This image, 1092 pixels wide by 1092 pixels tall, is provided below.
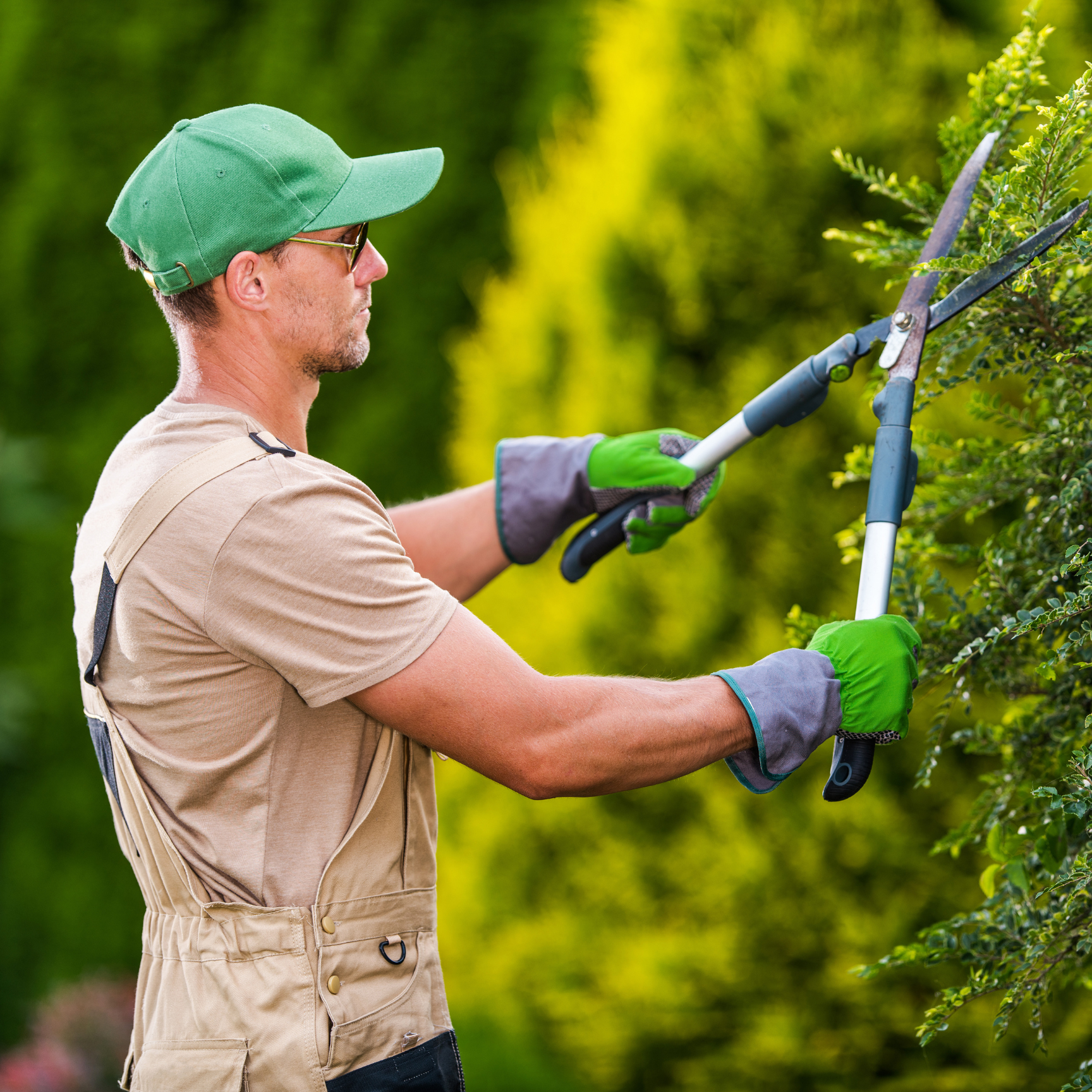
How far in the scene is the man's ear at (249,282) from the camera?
1.85 m

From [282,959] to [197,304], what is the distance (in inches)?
39.5

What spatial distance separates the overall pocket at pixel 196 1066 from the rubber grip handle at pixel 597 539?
1103mm

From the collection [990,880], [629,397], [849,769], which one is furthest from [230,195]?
[629,397]

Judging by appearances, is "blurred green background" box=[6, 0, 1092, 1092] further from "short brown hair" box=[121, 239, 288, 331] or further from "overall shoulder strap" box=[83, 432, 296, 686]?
"overall shoulder strap" box=[83, 432, 296, 686]

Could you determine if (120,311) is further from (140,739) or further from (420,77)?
(140,739)

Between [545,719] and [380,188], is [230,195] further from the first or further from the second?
[545,719]

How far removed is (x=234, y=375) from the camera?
6.27 feet

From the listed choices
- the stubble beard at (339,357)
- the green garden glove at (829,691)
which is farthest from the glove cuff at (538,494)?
the green garden glove at (829,691)

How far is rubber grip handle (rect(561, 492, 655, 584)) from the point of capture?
2.44 m

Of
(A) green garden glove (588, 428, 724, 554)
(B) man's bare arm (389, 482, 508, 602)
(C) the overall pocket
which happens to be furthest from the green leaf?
(B) man's bare arm (389, 482, 508, 602)

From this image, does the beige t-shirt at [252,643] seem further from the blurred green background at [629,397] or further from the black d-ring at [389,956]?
the blurred green background at [629,397]

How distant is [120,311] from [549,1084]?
11.8ft

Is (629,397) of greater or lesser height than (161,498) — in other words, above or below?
above

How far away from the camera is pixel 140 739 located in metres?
1.75
